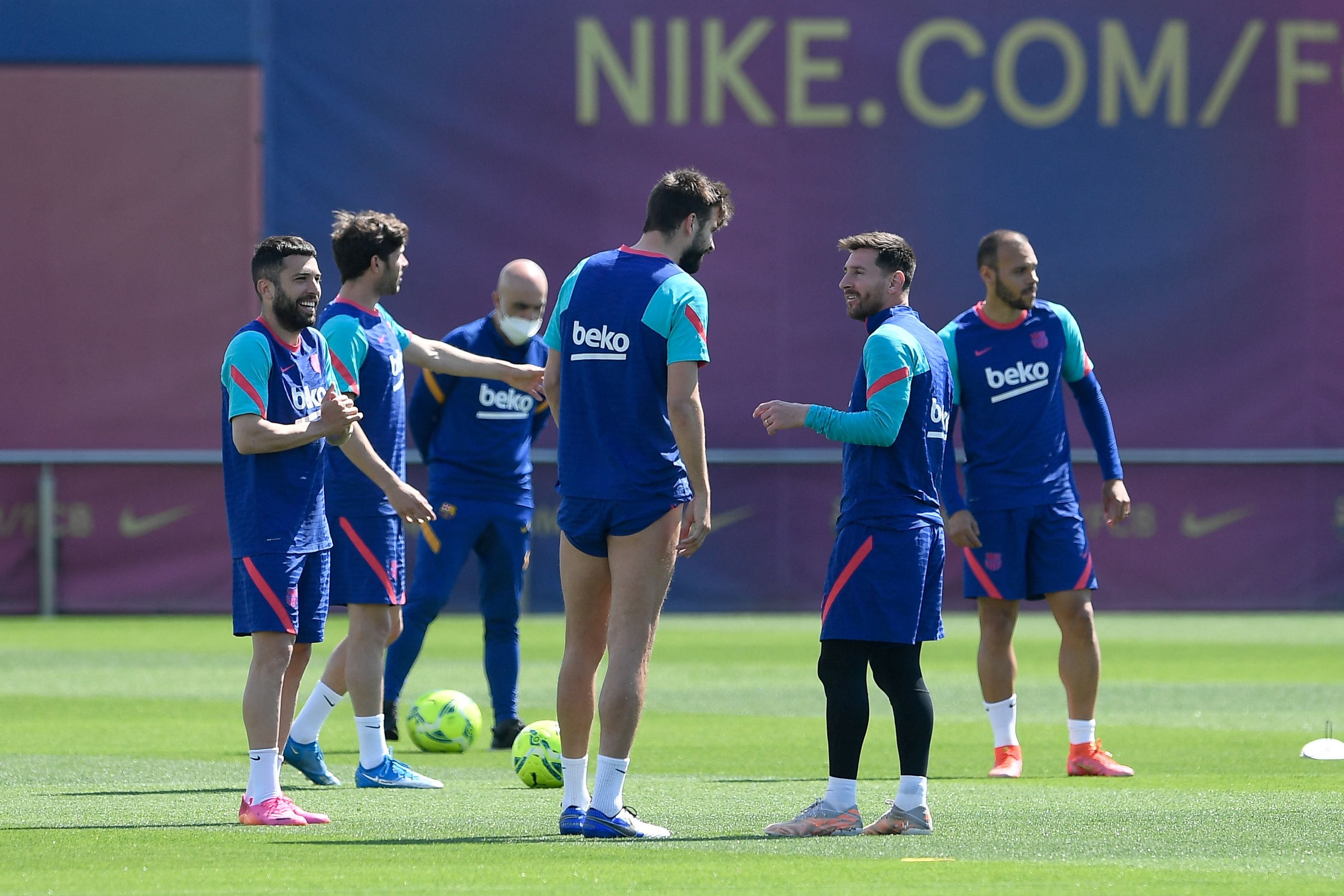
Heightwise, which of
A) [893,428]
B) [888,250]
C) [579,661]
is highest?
[888,250]

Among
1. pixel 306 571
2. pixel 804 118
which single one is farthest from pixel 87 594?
pixel 306 571

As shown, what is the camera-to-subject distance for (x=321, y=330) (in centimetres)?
716

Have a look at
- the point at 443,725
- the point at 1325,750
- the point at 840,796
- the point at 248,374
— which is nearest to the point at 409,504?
the point at 248,374

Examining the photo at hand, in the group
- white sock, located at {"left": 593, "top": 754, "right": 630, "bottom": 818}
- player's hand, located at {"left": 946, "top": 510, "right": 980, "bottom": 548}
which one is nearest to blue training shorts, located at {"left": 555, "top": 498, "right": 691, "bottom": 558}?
white sock, located at {"left": 593, "top": 754, "right": 630, "bottom": 818}

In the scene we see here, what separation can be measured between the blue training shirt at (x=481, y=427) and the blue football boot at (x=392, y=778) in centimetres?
201

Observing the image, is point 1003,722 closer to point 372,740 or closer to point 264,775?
point 372,740

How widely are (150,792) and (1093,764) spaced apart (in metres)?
3.49

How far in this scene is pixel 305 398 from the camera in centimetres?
639

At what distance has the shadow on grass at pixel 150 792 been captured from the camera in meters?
6.91

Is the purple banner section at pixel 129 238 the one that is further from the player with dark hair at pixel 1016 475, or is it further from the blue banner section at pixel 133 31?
the player with dark hair at pixel 1016 475

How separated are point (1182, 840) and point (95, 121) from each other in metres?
13.9

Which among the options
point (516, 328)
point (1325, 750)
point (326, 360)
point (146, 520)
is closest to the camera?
point (326, 360)

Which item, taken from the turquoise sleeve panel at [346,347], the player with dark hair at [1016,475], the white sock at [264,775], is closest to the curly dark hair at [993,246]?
the player with dark hair at [1016,475]

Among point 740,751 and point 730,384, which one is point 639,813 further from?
point 730,384
